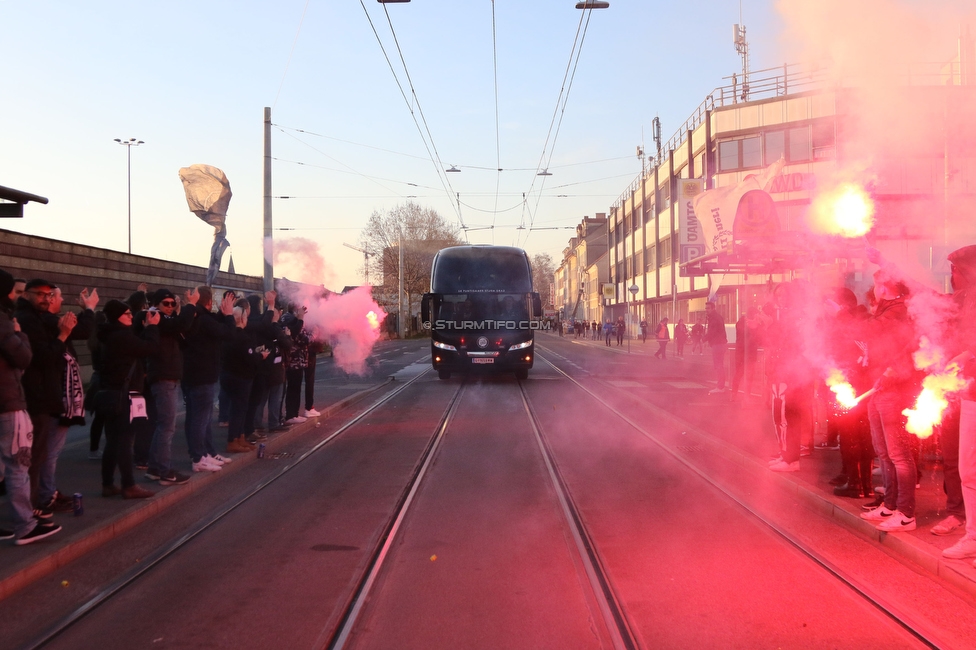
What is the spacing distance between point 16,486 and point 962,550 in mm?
6378

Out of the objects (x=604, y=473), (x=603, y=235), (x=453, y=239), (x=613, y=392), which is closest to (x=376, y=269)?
(x=453, y=239)

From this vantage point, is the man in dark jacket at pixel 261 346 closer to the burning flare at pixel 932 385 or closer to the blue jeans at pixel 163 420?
the blue jeans at pixel 163 420

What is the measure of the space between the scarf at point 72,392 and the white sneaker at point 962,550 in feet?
20.9

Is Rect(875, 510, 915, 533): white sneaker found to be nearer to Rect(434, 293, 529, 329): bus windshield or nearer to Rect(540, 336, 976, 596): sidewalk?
Rect(540, 336, 976, 596): sidewalk

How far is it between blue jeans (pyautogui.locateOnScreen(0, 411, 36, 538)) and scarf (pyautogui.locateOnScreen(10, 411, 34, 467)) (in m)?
0.02

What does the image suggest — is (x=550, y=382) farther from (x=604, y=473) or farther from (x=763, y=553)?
(x=763, y=553)

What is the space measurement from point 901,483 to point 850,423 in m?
1.02

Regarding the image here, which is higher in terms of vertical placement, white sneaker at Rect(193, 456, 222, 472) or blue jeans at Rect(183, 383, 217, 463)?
blue jeans at Rect(183, 383, 217, 463)

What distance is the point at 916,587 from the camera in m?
4.48

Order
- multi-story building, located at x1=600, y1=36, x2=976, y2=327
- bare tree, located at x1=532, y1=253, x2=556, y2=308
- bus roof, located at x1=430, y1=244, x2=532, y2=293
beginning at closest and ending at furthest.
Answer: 1. multi-story building, located at x1=600, y1=36, x2=976, y2=327
2. bus roof, located at x1=430, y1=244, x2=532, y2=293
3. bare tree, located at x1=532, y1=253, x2=556, y2=308

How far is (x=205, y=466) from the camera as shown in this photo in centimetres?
780

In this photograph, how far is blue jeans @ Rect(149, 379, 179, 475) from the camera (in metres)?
7.00

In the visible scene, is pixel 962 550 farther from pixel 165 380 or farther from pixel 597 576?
pixel 165 380

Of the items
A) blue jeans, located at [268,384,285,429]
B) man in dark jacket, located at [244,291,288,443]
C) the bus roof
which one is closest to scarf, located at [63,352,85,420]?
man in dark jacket, located at [244,291,288,443]
